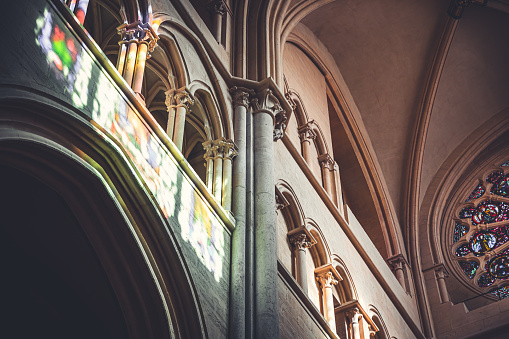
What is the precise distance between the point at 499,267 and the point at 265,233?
30.1 feet

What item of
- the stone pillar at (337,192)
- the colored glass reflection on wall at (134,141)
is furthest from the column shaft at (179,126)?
the stone pillar at (337,192)

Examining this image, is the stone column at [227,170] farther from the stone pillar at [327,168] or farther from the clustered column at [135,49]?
the stone pillar at [327,168]

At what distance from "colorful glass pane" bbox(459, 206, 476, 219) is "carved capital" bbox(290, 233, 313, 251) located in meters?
7.99

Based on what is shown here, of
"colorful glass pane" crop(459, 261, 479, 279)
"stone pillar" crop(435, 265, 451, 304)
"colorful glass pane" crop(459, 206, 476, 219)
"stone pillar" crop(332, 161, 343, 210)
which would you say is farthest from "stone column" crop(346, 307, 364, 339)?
"colorful glass pane" crop(459, 206, 476, 219)

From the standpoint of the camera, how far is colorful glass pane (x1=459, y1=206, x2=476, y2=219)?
53.4 ft

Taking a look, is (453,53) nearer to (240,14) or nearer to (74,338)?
(240,14)

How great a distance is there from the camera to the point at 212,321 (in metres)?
6.18

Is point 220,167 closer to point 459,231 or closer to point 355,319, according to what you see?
point 355,319

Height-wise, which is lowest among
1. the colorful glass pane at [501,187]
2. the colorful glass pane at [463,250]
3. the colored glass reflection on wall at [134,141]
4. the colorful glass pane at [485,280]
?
the colored glass reflection on wall at [134,141]

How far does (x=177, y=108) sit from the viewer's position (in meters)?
7.74

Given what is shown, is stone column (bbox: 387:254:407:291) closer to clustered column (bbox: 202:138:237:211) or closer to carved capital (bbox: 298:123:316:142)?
carved capital (bbox: 298:123:316:142)

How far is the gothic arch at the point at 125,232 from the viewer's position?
5.56 m

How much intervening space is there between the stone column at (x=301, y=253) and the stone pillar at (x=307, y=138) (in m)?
2.82

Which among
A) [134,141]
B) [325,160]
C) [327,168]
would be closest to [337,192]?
[327,168]
